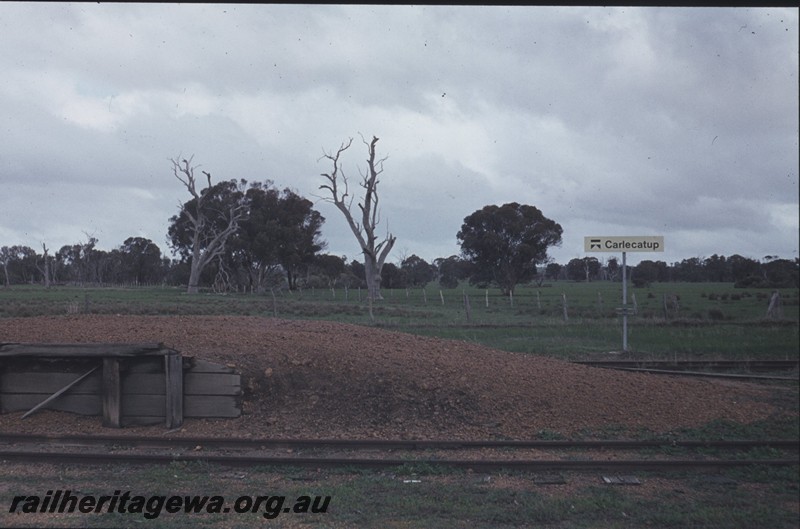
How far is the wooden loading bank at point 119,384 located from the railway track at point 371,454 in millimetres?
696

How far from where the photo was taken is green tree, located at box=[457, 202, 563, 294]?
171 feet

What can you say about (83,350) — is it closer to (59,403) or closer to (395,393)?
(59,403)

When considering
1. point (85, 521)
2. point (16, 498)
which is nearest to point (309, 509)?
point (85, 521)

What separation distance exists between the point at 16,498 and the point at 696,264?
2697 cm

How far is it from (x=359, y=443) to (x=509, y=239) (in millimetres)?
44221

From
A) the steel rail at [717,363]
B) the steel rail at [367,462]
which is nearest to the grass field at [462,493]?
the steel rail at [367,462]

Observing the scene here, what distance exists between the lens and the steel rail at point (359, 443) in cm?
909

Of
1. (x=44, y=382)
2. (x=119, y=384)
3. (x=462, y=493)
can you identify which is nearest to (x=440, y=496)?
(x=462, y=493)

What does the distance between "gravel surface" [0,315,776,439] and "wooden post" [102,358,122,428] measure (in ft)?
0.55

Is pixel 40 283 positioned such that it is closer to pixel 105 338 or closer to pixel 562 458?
pixel 105 338

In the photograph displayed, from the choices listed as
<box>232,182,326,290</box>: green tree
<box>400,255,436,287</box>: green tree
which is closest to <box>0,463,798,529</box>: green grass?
<box>232,182,326,290</box>: green tree

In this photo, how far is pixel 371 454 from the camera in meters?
8.85

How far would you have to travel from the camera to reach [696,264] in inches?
1118

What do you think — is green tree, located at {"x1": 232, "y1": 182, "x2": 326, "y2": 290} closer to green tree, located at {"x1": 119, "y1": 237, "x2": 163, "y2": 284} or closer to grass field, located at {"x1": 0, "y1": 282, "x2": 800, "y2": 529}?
green tree, located at {"x1": 119, "y1": 237, "x2": 163, "y2": 284}
